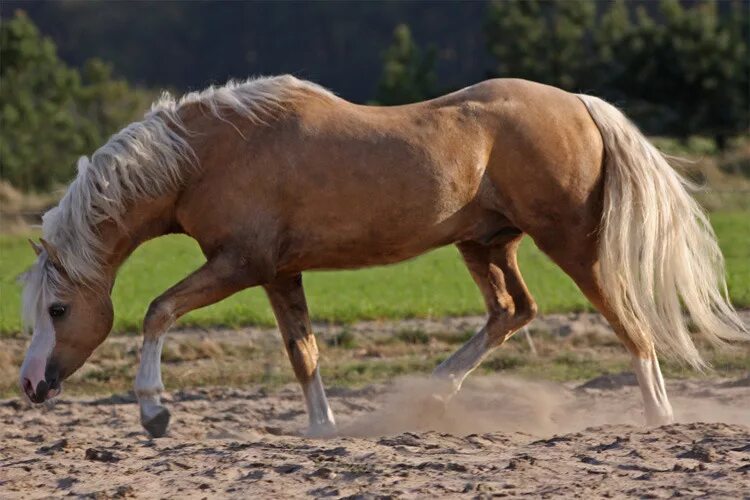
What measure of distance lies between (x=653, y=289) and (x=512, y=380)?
143 cm

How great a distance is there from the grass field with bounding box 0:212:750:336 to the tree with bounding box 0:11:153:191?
1124 cm

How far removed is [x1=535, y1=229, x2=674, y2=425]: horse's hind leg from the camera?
7246 millimetres

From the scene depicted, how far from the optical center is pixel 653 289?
752 cm

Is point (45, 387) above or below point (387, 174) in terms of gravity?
below

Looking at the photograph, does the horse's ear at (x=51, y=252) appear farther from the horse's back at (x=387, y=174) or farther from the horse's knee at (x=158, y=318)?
the horse's back at (x=387, y=174)

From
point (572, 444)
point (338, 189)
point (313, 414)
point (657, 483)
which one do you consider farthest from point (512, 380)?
point (657, 483)

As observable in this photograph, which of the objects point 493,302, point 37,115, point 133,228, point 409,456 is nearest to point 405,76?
point 37,115

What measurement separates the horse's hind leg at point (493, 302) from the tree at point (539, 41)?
3352 cm

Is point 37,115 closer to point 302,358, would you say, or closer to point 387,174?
point 302,358

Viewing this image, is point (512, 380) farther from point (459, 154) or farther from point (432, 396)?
point (459, 154)

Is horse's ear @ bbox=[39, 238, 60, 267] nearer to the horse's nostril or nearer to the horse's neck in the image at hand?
the horse's neck

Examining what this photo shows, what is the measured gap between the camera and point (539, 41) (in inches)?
1662

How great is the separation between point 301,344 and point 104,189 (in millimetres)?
1408

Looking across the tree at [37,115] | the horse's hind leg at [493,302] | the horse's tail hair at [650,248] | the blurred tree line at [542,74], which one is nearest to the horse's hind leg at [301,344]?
the horse's hind leg at [493,302]
